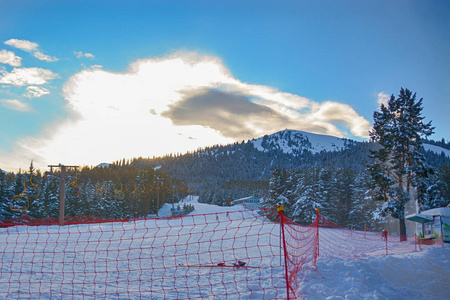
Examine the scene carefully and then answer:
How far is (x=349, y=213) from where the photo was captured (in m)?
45.9

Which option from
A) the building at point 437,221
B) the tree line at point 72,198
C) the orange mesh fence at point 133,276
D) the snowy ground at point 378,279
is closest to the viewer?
the orange mesh fence at point 133,276

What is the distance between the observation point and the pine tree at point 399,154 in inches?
957

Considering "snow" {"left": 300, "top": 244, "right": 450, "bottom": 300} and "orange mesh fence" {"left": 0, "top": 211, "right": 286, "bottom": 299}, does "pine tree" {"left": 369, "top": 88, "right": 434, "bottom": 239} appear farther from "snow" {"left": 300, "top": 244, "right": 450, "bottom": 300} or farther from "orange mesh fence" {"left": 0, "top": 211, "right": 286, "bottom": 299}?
"orange mesh fence" {"left": 0, "top": 211, "right": 286, "bottom": 299}

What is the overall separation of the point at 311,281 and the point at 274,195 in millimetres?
41854

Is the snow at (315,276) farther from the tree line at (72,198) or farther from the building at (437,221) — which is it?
the tree line at (72,198)

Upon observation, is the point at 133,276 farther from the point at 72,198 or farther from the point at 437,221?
the point at 72,198

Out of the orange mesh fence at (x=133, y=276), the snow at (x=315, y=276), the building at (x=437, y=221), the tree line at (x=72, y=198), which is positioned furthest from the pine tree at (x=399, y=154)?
the tree line at (x=72, y=198)

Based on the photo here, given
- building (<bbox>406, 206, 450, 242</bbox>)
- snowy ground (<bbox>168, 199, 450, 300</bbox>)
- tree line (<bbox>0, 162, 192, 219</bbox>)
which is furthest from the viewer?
tree line (<bbox>0, 162, 192, 219</bbox>)

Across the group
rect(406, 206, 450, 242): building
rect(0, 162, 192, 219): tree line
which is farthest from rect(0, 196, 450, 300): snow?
rect(0, 162, 192, 219): tree line

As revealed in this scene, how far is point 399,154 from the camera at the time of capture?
987 inches

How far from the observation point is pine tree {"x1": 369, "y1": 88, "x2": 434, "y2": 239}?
Answer: 24312 millimetres

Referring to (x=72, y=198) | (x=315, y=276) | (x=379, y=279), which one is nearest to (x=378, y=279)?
(x=379, y=279)

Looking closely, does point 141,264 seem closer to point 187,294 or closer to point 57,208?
point 187,294

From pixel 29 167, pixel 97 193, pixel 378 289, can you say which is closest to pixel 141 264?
pixel 378 289
